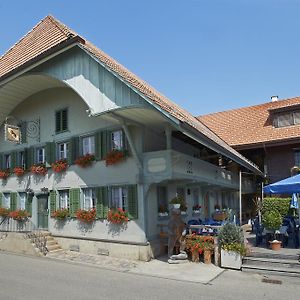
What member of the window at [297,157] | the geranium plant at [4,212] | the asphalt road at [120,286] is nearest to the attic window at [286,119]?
the window at [297,157]

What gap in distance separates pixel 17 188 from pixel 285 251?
13343 mm

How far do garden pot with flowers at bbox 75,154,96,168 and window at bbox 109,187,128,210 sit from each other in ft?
5.26

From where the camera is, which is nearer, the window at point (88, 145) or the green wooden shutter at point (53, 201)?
the window at point (88, 145)

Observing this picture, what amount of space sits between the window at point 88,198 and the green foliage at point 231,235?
593 centimetres

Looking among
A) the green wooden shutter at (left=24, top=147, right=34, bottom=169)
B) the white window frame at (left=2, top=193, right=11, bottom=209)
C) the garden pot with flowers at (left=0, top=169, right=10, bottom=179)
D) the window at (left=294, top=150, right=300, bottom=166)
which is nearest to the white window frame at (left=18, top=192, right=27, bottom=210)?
the white window frame at (left=2, top=193, right=11, bottom=209)

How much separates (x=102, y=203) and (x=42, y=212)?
4507 mm

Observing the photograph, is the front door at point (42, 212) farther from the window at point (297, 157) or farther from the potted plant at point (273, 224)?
the window at point (297, 157)

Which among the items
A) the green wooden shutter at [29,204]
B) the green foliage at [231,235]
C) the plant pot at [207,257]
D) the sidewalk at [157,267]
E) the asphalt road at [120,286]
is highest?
the green wooden shutter at [29,204]

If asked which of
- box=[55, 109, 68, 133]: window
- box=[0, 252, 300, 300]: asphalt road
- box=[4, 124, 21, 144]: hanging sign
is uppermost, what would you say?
box=[55, 109, 68, 133]: window

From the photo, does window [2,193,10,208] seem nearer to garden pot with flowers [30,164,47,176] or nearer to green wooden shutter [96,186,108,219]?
garden pot with flowers [30,164,47,176]

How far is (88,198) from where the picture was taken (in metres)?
16.0

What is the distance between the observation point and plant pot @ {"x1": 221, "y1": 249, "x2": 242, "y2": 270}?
11.8 m

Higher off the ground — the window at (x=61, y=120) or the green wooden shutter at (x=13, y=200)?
the window at (x=61, y=120)

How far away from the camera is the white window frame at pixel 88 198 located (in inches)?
619
